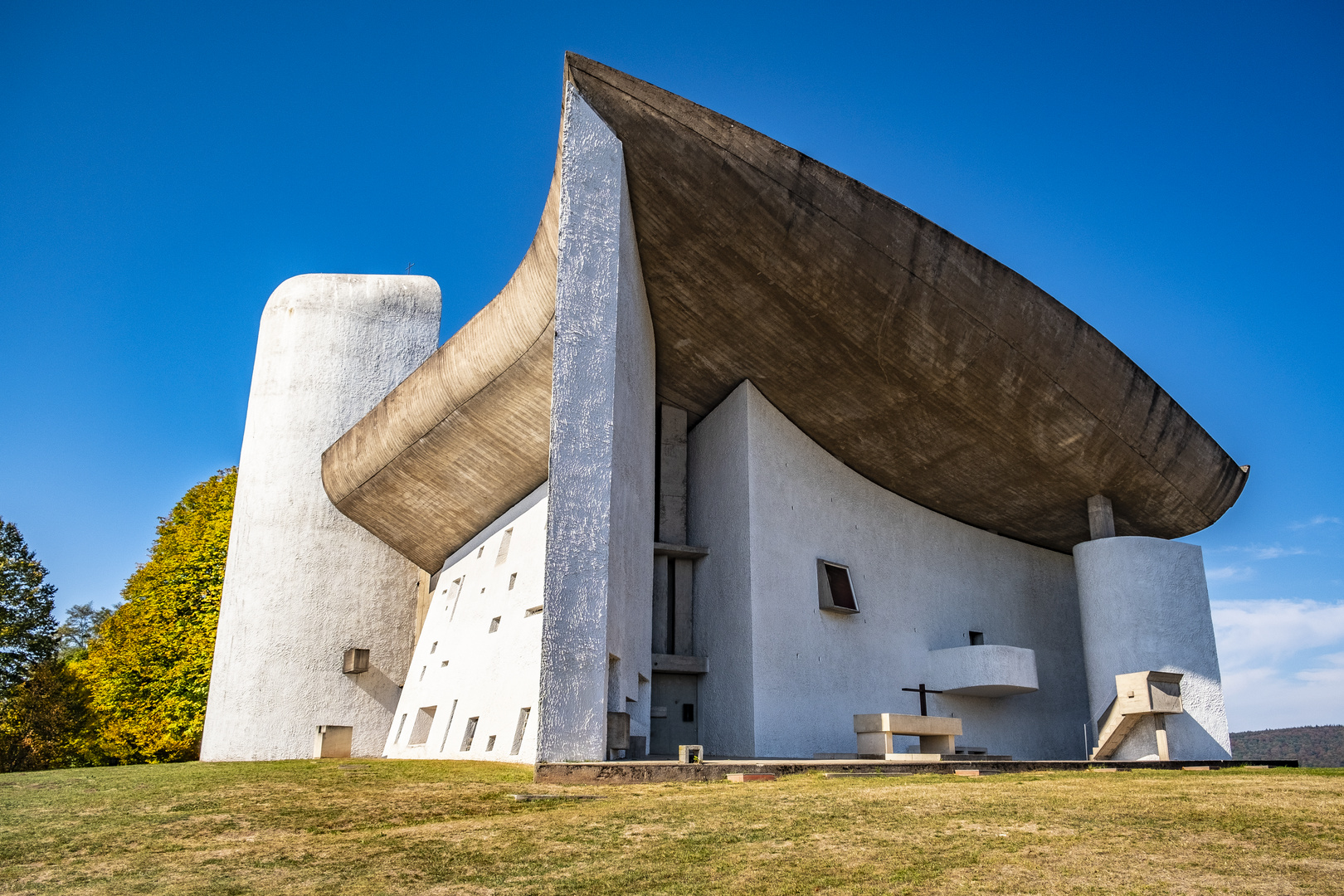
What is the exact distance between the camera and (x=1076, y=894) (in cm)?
385

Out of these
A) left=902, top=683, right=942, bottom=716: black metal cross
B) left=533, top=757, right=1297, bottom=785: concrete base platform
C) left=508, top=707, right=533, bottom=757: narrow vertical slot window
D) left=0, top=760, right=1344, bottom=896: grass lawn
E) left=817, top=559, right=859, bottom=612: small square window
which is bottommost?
left=0, top=760, right=1344, bottom=896: grass lawn

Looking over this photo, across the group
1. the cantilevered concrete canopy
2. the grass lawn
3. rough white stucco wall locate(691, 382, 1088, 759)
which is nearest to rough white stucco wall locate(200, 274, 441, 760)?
the cantilevered concrete canopy

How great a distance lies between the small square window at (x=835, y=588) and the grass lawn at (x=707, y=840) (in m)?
7.62

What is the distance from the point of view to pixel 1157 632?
1605 cm

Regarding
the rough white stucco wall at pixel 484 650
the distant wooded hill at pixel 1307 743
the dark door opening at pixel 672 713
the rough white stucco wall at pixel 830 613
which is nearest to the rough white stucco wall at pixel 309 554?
the rough white stucco wall at pixel 484 650

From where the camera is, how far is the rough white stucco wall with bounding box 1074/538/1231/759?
1571 cm

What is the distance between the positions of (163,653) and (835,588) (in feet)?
53.9

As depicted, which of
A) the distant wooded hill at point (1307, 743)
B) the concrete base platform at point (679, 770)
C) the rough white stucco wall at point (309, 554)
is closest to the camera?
the concrete base platform at point (679, 770)

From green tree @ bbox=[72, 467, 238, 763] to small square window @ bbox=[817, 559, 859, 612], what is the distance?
14099mm

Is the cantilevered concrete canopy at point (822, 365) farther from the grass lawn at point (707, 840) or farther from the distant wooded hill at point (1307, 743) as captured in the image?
the distant wooded hill at point (1307, 743)

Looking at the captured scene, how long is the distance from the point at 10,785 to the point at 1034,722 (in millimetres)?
16750

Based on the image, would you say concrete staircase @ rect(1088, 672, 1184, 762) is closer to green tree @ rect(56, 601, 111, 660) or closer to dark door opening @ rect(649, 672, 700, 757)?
dark door opening @ rect(649, 672, 700, 757)

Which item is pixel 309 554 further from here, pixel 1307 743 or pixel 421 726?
pixel 1307 743

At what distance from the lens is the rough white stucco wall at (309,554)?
62.6 ft
